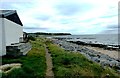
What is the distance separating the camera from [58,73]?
49.1 feet

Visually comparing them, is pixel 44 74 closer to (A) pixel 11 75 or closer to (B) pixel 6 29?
(A) pixel 11 75

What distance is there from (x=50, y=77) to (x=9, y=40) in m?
11.0

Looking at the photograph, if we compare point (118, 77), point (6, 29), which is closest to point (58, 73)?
point (118, 77)

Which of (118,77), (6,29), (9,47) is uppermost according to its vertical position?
(6,29)

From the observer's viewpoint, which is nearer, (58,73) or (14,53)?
(58,73)

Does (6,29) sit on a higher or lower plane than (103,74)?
higher

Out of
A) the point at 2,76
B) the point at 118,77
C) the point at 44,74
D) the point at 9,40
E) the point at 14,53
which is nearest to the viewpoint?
the point at 2,76

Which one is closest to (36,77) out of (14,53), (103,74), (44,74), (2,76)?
(44,74)

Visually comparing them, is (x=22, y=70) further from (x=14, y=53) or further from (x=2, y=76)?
(x=14, y=53)

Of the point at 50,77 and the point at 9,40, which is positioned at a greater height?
the point at 9,40

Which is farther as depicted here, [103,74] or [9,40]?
[9,40]

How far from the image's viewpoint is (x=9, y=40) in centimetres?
2427

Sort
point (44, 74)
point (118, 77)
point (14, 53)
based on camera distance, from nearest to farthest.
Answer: point (44, 74)
point (118, 77)
point (14, 53)

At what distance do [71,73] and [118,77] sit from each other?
319cm
